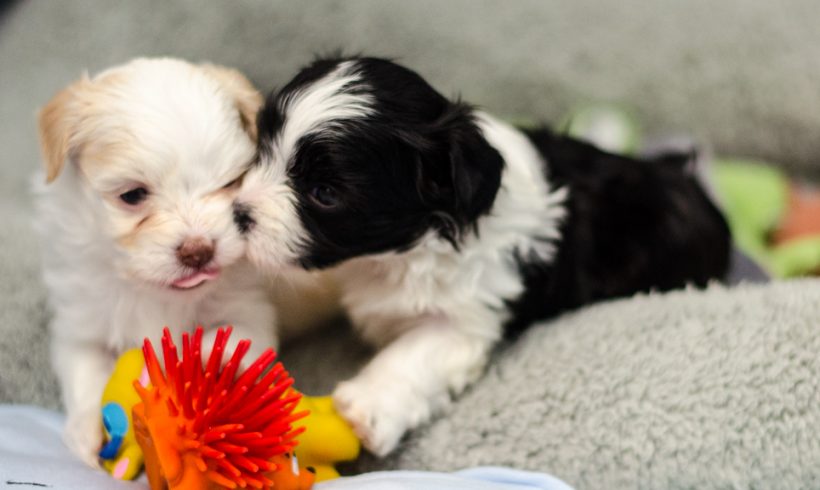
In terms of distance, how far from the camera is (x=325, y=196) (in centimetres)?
204

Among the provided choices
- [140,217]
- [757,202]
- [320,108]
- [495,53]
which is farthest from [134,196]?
[757,202]

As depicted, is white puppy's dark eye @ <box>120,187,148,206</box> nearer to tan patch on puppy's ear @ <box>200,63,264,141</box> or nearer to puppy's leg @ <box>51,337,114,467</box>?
tan patch on puppy's ear @ <box>200,63,264,141</box>

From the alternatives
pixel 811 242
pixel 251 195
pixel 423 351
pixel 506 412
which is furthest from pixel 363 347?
pixel 811 242

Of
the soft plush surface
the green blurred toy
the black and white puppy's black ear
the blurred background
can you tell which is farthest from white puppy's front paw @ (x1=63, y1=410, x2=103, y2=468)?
the green blurred toy

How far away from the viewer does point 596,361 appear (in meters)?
2.26

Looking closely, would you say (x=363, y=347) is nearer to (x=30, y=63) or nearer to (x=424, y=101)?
(x=424, y=101)

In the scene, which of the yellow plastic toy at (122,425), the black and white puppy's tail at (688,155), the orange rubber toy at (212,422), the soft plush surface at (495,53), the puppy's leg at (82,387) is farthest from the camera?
the soft plush surface at (495,53)

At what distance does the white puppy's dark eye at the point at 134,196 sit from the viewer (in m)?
2.02

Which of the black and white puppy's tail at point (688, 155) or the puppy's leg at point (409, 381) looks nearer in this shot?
the puppy's leg at point (409, 381)

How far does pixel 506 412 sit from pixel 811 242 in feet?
6.00

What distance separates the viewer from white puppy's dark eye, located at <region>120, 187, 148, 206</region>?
2.02 metres

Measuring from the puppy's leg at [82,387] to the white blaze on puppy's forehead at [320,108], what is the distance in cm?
86

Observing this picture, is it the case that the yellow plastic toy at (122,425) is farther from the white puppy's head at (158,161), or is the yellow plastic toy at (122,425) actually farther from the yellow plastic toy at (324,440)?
the yellow plastic toy at (324,440)

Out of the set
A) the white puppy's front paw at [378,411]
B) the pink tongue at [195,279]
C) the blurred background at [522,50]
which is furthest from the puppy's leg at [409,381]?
the blurred background at [522,50]
